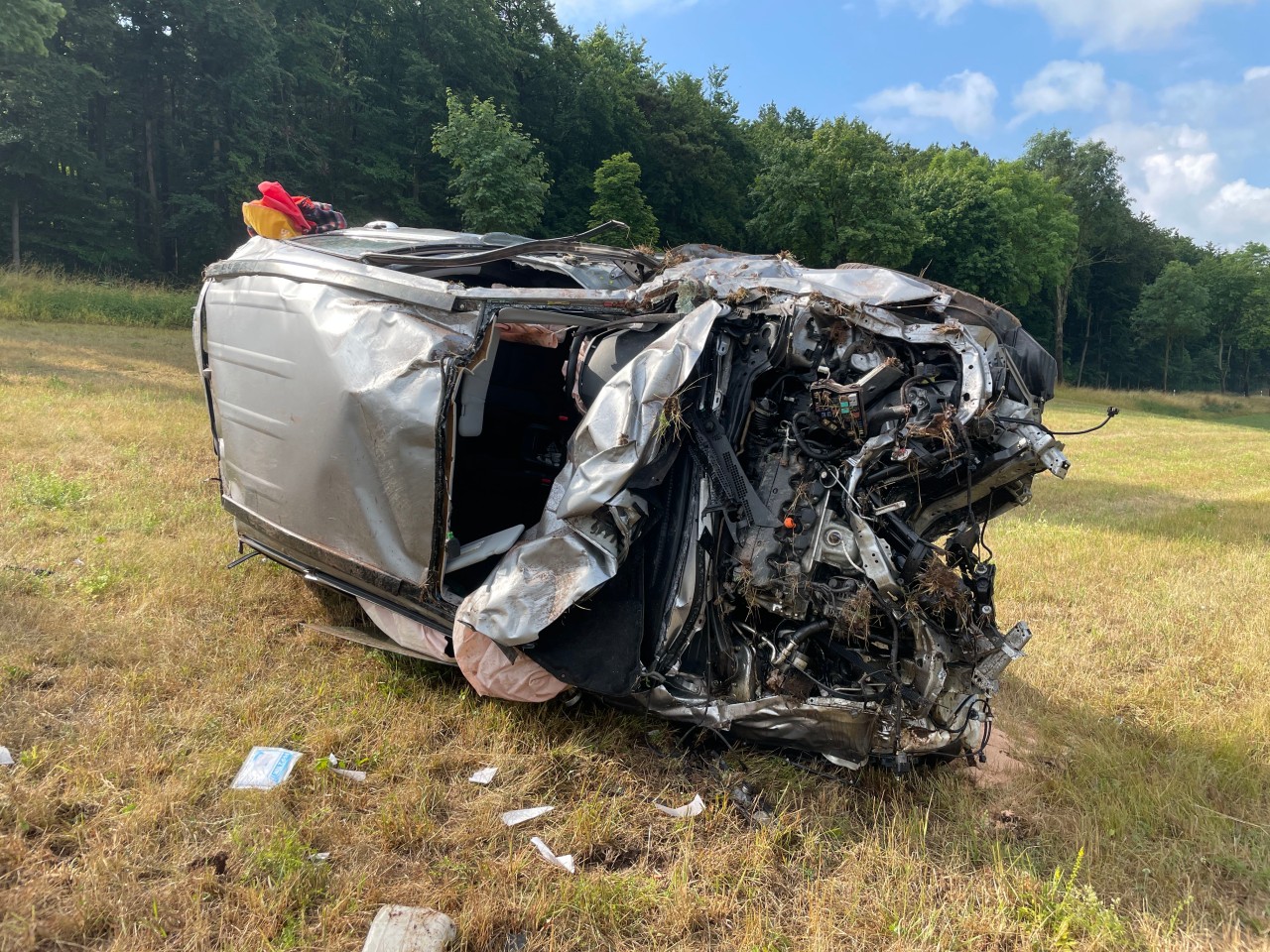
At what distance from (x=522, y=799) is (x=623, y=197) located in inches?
895

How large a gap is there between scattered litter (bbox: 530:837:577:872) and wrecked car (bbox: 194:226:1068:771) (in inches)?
22.9

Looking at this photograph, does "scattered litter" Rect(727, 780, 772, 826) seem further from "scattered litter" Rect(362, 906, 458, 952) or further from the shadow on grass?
"scattered litter" Rect(362, 906, 458, 952)

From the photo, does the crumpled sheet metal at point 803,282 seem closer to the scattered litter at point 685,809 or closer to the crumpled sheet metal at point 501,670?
the crumpled sheet metal at point 501,670

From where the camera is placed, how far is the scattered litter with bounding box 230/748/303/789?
2.82 metres

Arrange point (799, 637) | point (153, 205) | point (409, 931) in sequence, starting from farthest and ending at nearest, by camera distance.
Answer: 1. point (153, 205)
2. point (799, 637)
3. point (409, 931)

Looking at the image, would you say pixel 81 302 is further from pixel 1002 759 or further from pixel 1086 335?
pixel 1086 335

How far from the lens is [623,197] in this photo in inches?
923

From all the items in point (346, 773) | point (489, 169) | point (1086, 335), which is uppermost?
point (489, 169)

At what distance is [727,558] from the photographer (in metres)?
3.06

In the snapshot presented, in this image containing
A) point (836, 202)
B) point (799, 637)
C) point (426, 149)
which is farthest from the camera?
point (836, 202)

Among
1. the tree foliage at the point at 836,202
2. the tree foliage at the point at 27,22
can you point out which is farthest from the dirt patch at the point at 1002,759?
the tree foliage at the point at 836,202

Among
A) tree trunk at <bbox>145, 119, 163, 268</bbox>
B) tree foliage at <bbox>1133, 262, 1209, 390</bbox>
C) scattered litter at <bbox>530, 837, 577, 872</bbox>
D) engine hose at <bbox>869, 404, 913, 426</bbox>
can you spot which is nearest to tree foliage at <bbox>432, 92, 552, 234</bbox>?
tree trunk at <bbox>145, 119, 163, 268</bbox>

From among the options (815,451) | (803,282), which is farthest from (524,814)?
(803,282)

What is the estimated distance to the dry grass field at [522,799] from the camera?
2.37 m
